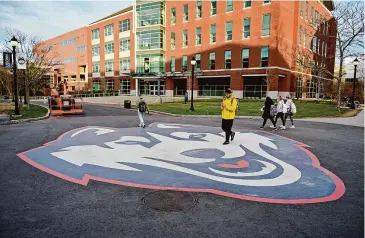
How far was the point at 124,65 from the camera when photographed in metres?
52.6

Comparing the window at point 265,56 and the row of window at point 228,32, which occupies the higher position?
the row of window at point 228,32

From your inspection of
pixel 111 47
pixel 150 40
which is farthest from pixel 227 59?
pixel 111 47

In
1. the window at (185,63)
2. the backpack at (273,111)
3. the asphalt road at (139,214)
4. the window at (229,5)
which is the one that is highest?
the window at (229,5)

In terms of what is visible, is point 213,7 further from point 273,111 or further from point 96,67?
point 273,111

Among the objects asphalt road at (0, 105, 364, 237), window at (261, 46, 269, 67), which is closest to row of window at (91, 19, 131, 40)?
window at (261, 46, 269, 67)

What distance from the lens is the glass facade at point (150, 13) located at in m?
46.5

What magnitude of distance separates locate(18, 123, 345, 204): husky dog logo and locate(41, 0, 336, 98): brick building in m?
27.5

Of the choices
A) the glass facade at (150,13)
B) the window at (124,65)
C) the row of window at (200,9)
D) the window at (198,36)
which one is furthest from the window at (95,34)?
the window at (198,36)

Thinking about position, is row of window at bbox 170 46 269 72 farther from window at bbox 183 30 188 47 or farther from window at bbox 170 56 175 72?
window at bbox 170 56 175 72

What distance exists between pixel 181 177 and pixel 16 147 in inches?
240

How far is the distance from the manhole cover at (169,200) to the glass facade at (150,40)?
44.2 metres

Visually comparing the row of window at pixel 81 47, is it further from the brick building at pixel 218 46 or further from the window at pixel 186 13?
the window at pixel 186 13

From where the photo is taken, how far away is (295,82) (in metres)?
40.7

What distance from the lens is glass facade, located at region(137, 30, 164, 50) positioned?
46.5 m
